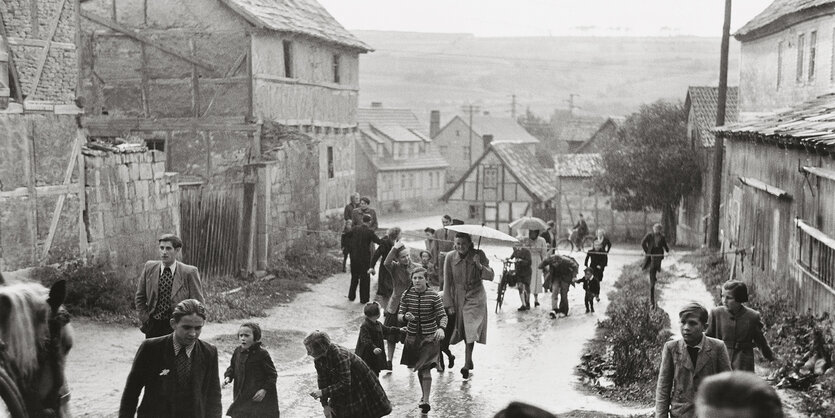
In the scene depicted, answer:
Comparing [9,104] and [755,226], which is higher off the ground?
[9,104]

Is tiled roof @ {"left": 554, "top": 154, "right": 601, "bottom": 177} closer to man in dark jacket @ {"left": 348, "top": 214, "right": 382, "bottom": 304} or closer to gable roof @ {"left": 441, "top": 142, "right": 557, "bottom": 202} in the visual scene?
gable roof @ {"left": 441, "top": 142, "right": 557, "bottom": 202}

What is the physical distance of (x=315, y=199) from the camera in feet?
82.0

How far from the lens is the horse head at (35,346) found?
5.75 metres

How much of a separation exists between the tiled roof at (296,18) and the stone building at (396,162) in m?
26.8

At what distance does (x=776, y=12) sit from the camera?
972 inches

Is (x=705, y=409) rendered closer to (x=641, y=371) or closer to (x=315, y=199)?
(x=641, y=371)

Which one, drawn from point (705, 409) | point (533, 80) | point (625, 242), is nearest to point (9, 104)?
point (705, 409)

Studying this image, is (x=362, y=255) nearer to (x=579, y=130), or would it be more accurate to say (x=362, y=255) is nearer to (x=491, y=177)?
(x=491, y=177)

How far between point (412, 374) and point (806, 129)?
654 centimetres

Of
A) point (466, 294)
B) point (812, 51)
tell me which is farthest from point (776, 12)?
point (466, 294)

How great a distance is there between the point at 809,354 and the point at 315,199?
15.3 meters

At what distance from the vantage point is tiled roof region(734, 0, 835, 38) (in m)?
21.4

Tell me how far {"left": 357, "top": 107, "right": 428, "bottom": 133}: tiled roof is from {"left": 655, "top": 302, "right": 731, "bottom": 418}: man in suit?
56421 mm

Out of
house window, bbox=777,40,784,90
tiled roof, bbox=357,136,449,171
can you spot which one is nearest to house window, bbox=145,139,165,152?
house window, bbox=777,40,784,90
